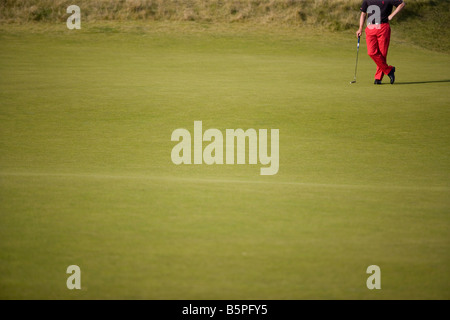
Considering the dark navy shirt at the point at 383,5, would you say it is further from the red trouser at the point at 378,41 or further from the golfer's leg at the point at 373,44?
the golfer's leg at the point at 373,44

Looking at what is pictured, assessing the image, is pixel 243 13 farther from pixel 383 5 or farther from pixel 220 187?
pixel 220 187

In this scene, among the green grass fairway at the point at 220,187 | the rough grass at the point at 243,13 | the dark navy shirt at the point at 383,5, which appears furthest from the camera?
the rough grass at the point at 243,13

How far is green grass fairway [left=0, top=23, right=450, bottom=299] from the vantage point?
370cm

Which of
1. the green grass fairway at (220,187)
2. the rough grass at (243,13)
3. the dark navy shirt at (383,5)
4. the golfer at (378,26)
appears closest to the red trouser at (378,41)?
the golfer at (378,26)

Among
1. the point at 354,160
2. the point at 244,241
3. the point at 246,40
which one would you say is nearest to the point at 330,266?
the point at 244,241

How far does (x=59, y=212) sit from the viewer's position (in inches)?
192

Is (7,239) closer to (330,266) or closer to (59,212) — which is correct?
(59,212)

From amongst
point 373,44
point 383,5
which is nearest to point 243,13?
point 383,5

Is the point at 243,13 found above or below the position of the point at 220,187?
above

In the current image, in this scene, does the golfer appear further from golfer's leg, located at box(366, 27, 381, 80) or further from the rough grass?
the rough grass

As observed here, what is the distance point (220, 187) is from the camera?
19.0 ft

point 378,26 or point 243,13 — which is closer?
point 378,26

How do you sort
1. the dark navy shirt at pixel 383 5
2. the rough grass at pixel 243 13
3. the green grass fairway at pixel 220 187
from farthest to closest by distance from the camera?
the rough grass at pixel 243 13, the dark navy shirt at pixel 383 5, the green grass fairway at pixel 220 187

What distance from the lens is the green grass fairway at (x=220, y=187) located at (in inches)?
146
